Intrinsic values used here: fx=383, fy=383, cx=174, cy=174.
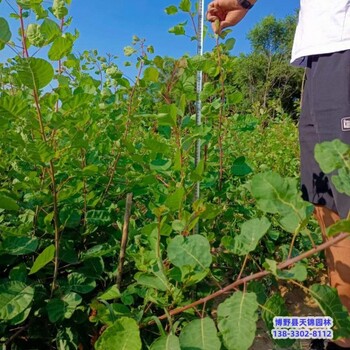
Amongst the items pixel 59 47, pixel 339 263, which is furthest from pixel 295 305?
pixel 59 47

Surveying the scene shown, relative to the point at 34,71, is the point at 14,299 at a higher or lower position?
lower

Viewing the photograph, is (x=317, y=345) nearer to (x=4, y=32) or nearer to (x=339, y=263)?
(x=339, y=263)

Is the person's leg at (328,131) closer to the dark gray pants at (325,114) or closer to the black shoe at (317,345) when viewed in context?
the dark gray pants at (325,114)

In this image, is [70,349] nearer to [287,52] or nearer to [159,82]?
[159,82]

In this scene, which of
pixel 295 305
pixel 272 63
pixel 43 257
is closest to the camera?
pixel 43 257

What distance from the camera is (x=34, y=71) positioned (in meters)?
0.82

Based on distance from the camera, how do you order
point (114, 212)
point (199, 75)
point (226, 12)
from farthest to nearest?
1. point (226, 12)
2. point (114, 212)
3. point (199, 75)

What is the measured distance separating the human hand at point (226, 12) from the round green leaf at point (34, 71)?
0.98 meters

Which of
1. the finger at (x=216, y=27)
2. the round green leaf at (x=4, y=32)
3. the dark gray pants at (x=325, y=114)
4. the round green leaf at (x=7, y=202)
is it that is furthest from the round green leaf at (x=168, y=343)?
the finger at (x=216, y=27)

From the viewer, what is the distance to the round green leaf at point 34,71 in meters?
0.81

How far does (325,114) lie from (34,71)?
110 centimetres

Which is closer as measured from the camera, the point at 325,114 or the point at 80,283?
the point at 80,283

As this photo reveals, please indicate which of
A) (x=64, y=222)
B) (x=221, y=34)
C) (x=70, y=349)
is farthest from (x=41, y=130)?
(x=221, y=34)

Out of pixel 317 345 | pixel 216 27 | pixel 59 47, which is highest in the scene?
pixel 216 27
